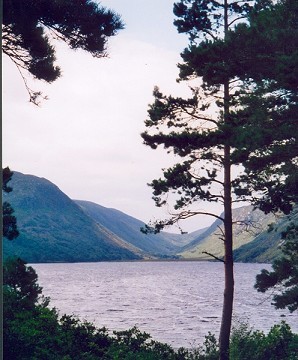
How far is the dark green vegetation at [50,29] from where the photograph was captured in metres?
9.09

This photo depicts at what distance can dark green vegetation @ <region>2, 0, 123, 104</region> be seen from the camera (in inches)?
358

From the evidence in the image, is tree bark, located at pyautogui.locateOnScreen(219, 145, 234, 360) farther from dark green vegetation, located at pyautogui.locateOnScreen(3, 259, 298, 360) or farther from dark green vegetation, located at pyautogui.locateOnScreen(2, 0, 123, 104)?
dark green vegetation, located at pyautogui.locateOnScreen(2, 0, 123, 104)

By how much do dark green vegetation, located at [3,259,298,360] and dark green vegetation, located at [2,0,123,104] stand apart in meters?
6.67

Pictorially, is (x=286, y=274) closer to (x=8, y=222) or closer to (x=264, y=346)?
(x=264, y=346)

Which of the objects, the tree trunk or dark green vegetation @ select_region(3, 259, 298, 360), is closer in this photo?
dark green vegetation @ select_region(3, 259, 298, 360)

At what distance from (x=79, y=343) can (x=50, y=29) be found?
1111cm

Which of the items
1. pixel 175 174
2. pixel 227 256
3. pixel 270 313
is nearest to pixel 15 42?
pixel 175 174

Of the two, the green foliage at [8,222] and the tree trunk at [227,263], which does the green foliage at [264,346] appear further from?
the green foliage at [8,222]

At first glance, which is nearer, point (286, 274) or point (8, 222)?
point (286, 274)

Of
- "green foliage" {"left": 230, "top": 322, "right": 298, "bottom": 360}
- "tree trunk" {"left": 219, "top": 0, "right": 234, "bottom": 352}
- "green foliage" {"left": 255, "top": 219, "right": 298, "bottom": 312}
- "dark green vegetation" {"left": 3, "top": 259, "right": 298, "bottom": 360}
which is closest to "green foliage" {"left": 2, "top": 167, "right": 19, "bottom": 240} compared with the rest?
"dark green vegetation" {"left": 3, "top": 259, "right": 298, "bottom": 360}

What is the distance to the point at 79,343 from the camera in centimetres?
1722

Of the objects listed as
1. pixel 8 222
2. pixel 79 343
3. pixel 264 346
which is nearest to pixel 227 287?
pixel 264 346

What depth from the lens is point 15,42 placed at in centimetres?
1004

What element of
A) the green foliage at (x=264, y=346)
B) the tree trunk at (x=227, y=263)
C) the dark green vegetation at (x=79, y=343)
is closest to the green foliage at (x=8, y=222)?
the dark green vegetation at (x=79, y=343)
